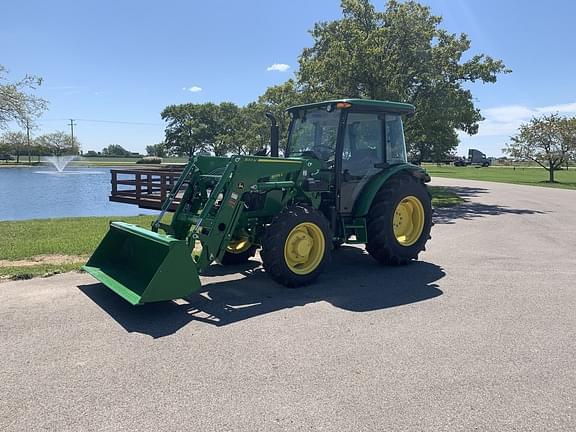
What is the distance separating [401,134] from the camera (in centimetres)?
779

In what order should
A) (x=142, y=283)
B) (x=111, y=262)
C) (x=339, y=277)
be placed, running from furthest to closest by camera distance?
(x=339, y=277) → (x=111, y=262) → (x=142, y=283)

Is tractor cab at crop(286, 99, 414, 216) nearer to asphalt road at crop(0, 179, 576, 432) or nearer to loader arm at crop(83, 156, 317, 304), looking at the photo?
loader arm at crop(83, 156, 317, 304)

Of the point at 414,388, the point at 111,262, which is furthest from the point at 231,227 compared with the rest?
the point at 414,388

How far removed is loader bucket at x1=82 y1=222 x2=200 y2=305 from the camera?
4875 millimetres

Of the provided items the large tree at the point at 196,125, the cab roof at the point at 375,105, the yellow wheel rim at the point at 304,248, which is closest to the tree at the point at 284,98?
the cab roof at the point at 375,105

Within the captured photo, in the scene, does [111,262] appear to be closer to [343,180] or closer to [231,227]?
[231,227]

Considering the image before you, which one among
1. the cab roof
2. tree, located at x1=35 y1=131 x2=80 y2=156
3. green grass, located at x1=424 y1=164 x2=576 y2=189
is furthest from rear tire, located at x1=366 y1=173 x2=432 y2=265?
tree, located at x1=35 y1=131 x2=80 y2=156

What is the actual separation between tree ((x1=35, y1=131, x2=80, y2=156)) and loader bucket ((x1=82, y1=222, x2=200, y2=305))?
101m

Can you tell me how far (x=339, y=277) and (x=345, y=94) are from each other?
13.2 meters

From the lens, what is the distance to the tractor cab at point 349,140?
6926mm

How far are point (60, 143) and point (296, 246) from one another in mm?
107346

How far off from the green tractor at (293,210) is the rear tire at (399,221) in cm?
2

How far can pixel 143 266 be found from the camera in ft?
18.8

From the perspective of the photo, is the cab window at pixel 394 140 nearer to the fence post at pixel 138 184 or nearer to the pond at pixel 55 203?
the fence post at pixel 138 184
